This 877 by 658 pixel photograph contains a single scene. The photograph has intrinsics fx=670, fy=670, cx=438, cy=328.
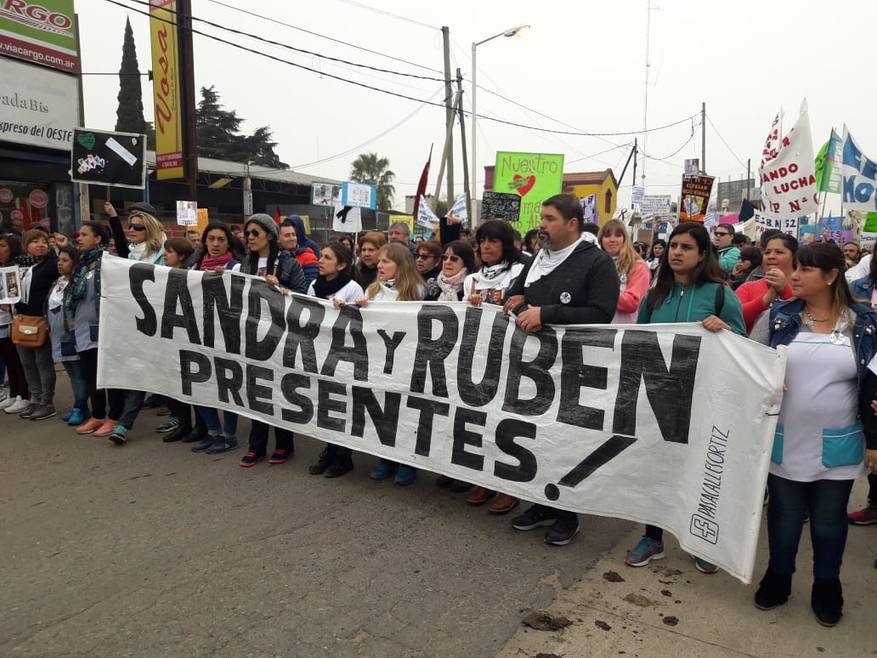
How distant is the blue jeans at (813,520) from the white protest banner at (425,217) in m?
11.4

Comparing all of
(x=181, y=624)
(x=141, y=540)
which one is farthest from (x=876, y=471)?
(x=141, y=540)

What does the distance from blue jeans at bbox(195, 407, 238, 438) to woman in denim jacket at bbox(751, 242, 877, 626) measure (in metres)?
3.87

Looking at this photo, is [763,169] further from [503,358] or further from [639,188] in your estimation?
[639,188]

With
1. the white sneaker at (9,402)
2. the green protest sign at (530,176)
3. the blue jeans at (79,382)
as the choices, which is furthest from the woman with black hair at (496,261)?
the green protest sign at (530,176)

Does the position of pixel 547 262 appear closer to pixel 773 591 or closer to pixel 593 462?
pixel 593 462

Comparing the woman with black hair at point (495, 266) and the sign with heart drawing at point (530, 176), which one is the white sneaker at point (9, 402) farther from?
the sign with heart drawing at point (530, 176)

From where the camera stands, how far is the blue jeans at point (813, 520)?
291 cm

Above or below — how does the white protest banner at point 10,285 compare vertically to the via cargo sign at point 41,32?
below

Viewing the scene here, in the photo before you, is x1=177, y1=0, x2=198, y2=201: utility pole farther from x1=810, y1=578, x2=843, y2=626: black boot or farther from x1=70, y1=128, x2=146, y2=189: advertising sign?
x1=810, y1=578, x2=843, y2=626: black boot

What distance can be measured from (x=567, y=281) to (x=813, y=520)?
163cm

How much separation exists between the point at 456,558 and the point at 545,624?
75cm

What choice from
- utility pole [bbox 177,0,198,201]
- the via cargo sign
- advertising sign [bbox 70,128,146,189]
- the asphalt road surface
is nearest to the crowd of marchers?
→ the asphalt road surface

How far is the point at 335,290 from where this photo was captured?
193 inches

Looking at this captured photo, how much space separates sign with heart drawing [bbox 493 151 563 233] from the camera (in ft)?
47.4
